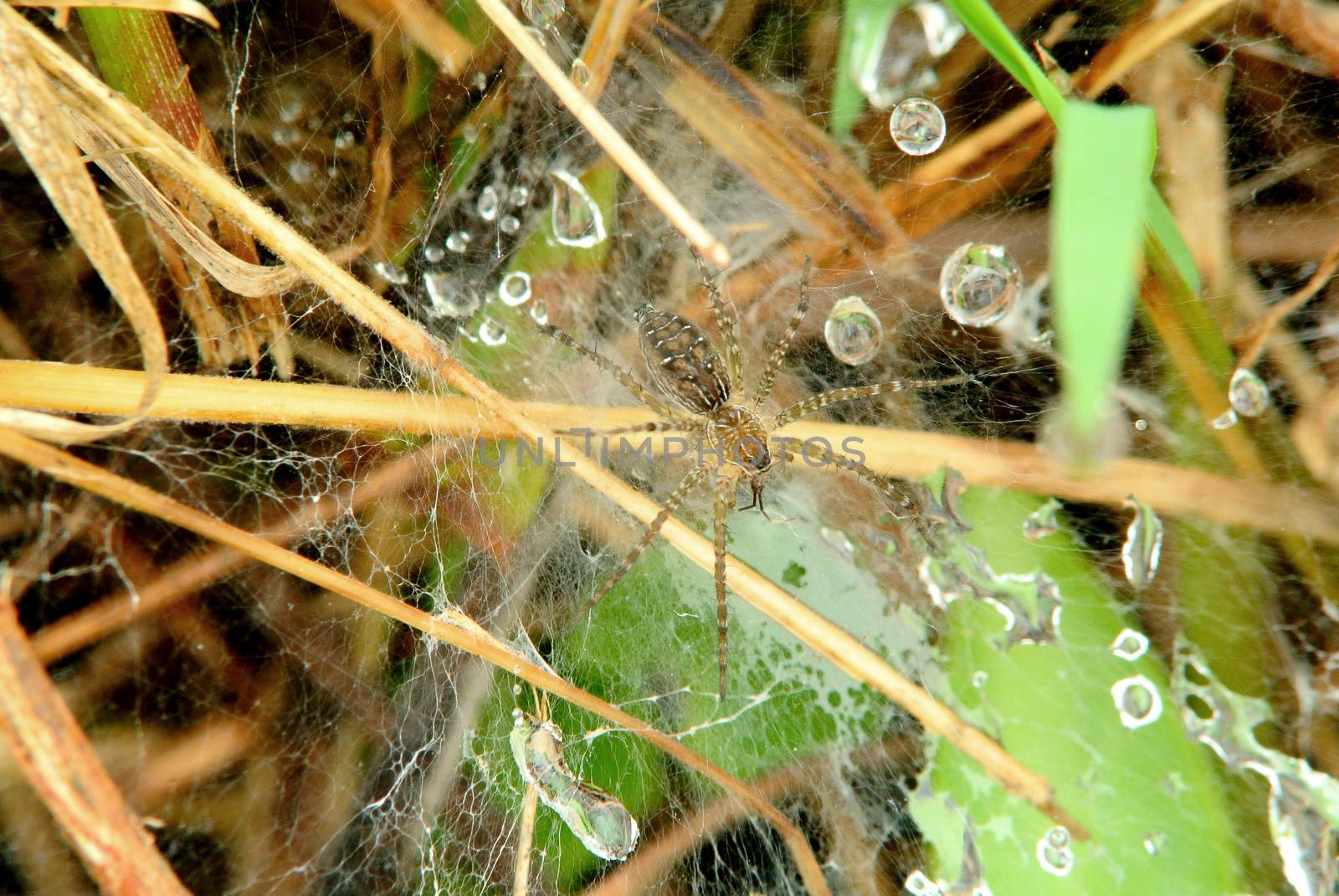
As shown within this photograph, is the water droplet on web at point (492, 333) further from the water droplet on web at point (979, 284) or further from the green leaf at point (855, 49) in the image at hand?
the water droplet on web at point (979, 284)

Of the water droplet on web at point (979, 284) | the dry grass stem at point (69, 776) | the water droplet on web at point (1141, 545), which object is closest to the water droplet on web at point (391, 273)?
the dry grass stem at point (69, 776)

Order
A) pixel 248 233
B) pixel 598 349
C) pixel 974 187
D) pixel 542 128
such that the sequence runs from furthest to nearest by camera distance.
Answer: pixel 598 349 → pixel 542 128 → pixel 974 187 → pixel 248 233

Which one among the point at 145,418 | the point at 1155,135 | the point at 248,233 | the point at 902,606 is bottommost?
the point at 145,418

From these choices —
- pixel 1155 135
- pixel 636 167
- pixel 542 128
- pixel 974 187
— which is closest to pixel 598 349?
pixel 542 128

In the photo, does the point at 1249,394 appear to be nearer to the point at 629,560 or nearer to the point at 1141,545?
the point at 1141,545

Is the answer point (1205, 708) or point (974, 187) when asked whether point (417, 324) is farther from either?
point (1205, 708)

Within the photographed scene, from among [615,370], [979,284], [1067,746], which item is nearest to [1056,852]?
[1067,746]
